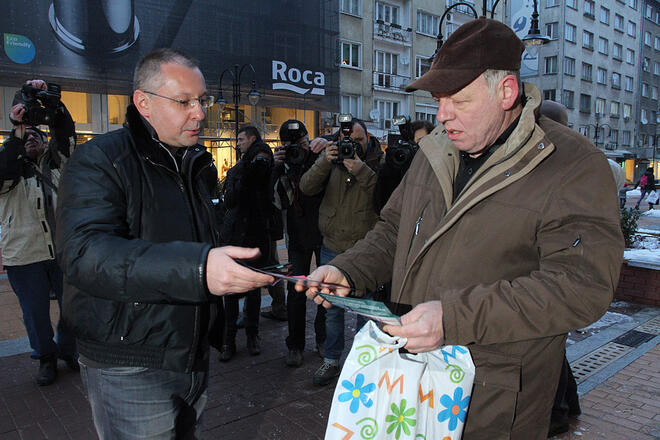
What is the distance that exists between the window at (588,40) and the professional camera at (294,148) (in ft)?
165

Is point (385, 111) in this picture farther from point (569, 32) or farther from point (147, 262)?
point (147, 262)

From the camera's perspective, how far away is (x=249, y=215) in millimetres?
4973

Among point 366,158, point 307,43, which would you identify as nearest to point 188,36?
point 307,43

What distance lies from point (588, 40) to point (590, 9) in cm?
298

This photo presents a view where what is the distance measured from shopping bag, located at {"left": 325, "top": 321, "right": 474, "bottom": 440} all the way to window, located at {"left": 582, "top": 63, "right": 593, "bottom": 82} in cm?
5256

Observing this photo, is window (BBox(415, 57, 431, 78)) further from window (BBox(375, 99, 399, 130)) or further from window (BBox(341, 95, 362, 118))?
window (BBox(341, 95, 362, 118))

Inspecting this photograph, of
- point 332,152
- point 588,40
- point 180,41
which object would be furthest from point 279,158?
point 588,40

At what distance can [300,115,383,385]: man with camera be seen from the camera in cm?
435

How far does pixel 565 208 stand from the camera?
158cm

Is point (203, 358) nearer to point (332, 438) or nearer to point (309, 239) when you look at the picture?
point (332, 438)

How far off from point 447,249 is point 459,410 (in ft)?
1.85

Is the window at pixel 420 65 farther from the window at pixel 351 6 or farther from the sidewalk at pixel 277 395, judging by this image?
the sidewalk at pixel 277 395

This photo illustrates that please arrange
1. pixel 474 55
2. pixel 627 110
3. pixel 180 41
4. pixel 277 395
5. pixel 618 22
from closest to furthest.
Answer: pixel 474 55, pixel 277 395, pixel 180 41, pixel 618 22, pixel 627 110

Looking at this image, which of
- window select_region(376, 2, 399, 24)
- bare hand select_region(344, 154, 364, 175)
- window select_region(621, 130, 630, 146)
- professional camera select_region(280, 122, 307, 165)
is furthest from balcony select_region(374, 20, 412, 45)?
window select_region(621, 130, 630, 146)
